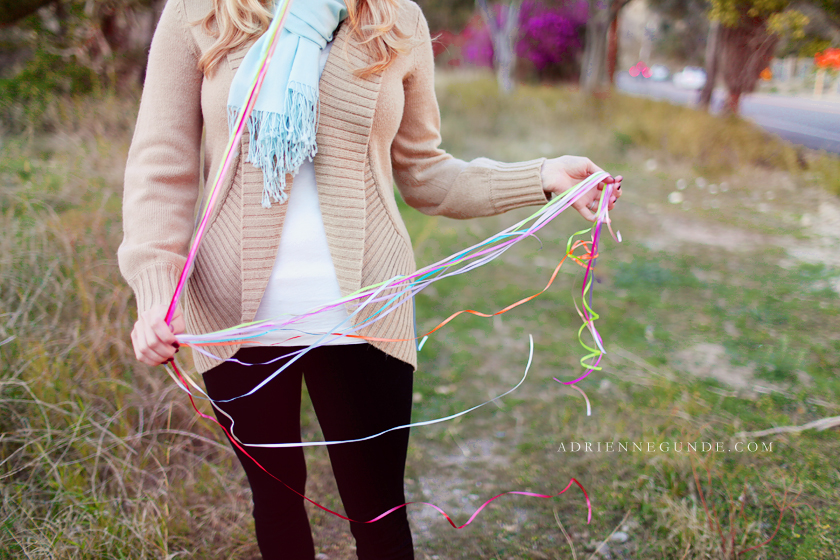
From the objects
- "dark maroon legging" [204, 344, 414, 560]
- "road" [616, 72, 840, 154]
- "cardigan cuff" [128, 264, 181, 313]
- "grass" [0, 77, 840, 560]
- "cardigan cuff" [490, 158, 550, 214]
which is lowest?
"road" [616, 72, 840, 154]

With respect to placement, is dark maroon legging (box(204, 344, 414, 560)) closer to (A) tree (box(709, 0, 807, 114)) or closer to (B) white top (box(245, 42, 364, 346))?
(B) white top (box(245, 42, 364, 346))

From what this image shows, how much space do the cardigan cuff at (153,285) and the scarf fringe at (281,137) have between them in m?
0.23

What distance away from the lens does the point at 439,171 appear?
1393 mm

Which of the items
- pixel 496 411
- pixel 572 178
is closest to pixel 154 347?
pixel 572 178

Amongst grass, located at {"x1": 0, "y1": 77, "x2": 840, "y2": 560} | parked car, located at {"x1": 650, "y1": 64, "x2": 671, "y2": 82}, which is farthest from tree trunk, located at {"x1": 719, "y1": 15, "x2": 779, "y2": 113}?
parked car, located at {"x1": 650, "y1": 64, "x2": 671, "y2": 82}

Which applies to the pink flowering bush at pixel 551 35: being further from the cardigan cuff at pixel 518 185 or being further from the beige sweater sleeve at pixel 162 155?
the beige sweater sleeve at pixel 162 155

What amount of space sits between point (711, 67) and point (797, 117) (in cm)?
631

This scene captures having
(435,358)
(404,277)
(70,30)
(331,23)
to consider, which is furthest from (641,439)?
(70,30)

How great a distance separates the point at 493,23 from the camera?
12766mm

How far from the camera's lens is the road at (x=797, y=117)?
33.4 feet

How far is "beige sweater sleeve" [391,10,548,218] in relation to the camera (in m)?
1.32

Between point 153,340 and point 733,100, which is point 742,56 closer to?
point 733,100

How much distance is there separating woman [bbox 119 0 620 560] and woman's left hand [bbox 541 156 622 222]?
0.34m

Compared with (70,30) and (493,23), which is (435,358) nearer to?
(70,30)
